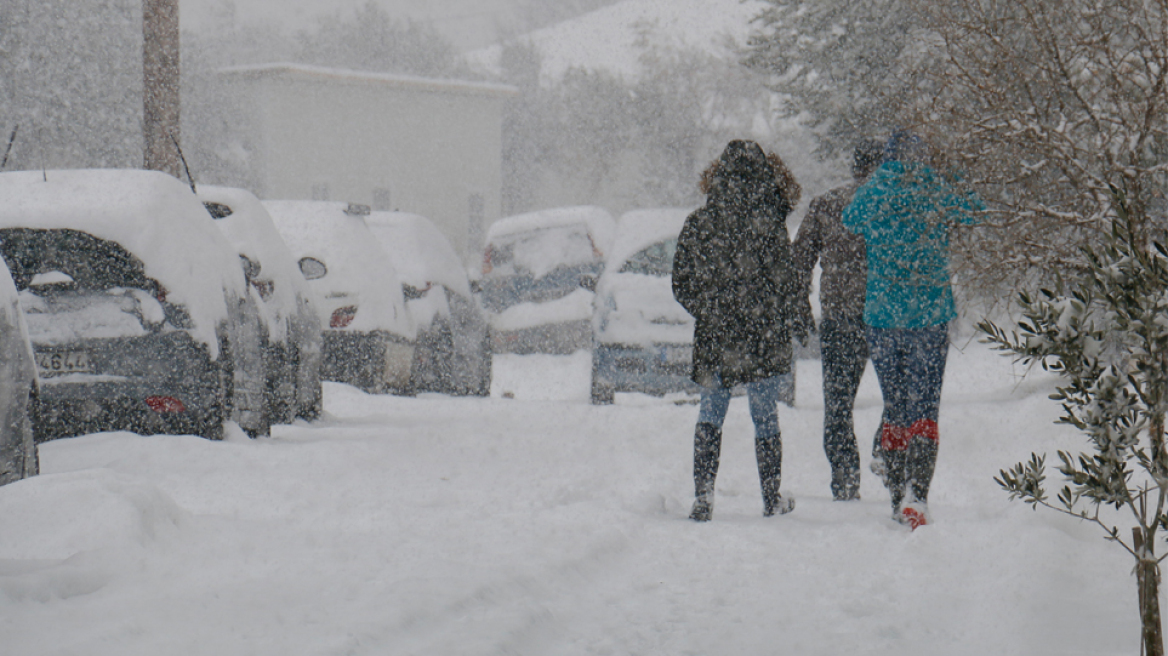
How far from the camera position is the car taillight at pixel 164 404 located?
6586 mm

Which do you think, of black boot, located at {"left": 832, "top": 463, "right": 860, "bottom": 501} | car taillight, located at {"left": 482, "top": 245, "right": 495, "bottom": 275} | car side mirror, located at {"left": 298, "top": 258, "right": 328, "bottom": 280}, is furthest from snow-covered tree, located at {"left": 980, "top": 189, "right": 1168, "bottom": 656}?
car taillight, located at {"left": 482, "top": 245, "right": 495, "bottom": 275}

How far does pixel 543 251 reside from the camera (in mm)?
16031

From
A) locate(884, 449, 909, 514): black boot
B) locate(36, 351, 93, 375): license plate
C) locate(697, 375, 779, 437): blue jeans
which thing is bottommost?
locate(884, 449, 909, 514): black boot

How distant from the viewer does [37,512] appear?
4.41 meters

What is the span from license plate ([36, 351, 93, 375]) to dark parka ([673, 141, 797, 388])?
115 inches

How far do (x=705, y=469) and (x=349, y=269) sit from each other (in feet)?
18.6

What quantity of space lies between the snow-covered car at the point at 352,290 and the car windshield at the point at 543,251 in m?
4.53

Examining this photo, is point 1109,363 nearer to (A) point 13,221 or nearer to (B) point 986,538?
(B) point 986,538

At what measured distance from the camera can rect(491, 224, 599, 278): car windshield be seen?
51.8 feet

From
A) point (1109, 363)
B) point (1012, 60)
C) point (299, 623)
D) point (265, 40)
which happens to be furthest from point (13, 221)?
point (265, 40)

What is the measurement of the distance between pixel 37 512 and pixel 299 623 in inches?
53.4

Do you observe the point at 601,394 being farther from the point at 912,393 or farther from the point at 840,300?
the point at 912,393

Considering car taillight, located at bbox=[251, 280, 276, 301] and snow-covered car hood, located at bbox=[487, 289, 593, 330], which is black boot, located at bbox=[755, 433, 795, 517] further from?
snow-covered car hood, located at bbox=[487, 289, 593, 330]

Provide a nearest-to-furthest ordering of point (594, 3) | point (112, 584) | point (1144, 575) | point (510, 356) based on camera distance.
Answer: point (1144, 575) < point (112, 584) < point (510, 356) < point (594, 3)
